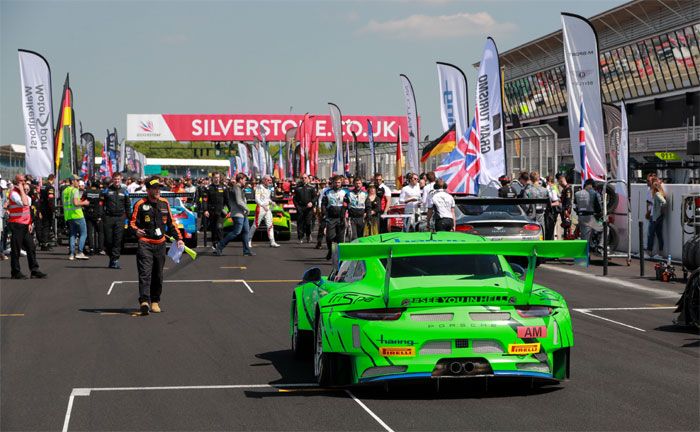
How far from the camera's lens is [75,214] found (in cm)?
2380

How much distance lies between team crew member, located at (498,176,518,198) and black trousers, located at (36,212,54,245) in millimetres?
11009

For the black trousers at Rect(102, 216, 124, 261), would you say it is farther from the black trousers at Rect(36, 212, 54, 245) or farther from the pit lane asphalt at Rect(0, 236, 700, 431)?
the pit lane asphalt at Rect(0, 236, 700, 431)

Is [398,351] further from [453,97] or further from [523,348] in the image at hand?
[453,97]

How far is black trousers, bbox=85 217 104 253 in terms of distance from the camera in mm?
25875

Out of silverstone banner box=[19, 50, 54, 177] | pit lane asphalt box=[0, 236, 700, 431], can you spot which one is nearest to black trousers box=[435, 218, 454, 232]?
pit lane asphalt box=[0, 236, 700, 431]

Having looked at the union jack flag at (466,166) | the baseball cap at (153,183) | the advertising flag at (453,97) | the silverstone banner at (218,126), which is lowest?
the baseball cap at (153,183)

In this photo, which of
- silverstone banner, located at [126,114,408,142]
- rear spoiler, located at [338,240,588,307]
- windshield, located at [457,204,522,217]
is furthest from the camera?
silverstone banner, located at [126,114,408,142]

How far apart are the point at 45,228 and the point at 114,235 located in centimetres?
663

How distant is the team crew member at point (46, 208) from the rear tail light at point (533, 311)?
68.8 ft

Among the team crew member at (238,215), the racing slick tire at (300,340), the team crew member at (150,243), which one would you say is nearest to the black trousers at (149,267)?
the team crew member at (150,243)

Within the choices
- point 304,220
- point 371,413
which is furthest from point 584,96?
point 371,413

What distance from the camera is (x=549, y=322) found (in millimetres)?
8195

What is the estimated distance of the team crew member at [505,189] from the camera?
975 inches

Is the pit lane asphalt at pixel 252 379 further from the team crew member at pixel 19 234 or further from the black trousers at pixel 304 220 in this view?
the black trousers at pixel 304 220
